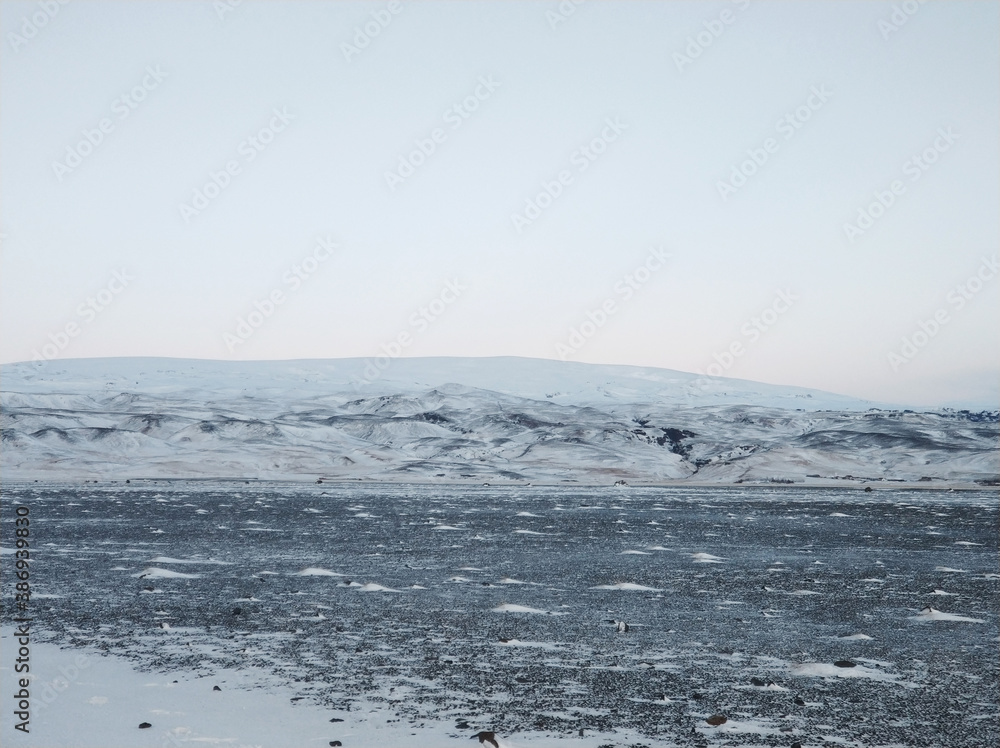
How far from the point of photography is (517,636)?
10461mm

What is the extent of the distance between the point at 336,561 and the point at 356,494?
77.9 ft

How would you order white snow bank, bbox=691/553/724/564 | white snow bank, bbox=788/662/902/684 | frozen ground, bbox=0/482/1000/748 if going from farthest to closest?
white snow bank, bbox=691/553/724/564
white snow bank, bbox=788/662/902/684
frozen ground, bbox=0/482/1000/748

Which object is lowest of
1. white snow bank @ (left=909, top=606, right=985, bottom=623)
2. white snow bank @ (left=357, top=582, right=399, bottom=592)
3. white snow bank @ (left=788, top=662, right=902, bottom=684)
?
white snow bank @ (left=357, top=582, right=399, bottom=592)

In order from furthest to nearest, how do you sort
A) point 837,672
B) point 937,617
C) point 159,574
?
point 159,574, point 937,617, point 837,672

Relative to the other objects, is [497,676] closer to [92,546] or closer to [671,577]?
[671,577]

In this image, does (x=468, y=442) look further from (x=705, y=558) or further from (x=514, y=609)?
(x=514, y=609)

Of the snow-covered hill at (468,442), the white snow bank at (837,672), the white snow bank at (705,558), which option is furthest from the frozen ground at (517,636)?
the snow-covered hill at (468,442)

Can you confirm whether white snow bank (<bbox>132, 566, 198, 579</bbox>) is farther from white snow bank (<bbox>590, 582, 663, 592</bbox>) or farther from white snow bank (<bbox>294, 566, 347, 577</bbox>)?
white snow bank (<bbox>590, 582, 663, 592</bbox>)

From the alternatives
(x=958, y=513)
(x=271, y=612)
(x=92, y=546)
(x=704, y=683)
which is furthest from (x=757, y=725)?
(x=958, y=513)

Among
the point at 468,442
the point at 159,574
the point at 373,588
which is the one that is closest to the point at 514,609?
the point at 373,588

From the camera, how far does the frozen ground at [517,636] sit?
7.20 meters

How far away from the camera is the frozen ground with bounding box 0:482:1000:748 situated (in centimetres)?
720

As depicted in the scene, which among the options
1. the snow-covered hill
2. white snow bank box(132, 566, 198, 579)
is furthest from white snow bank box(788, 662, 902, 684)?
the snow-covered hill

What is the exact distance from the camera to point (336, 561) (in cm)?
1739
